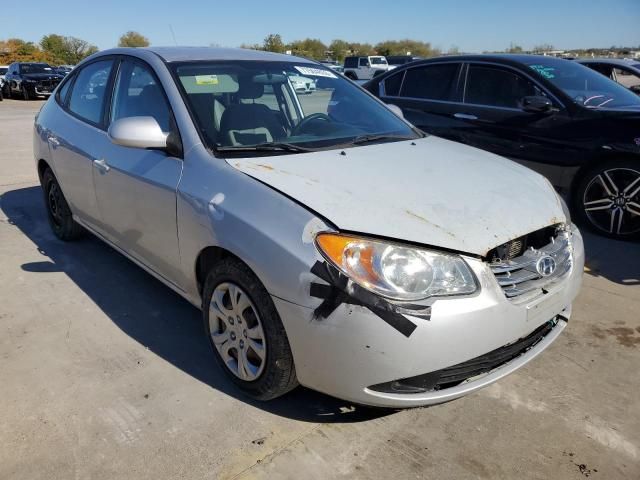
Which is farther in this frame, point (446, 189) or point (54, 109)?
point (54, 109)

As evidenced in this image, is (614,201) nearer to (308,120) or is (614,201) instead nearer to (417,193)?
(308,120)

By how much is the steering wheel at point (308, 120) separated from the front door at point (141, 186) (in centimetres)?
71

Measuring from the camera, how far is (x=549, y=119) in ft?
16.6

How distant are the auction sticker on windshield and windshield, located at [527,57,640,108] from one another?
2621 millimetres

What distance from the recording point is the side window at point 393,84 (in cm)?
633

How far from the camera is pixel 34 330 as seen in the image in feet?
10.7

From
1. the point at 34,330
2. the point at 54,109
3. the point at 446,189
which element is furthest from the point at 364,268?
the point at 54,109

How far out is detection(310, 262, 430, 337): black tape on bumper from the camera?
1950 millimetres

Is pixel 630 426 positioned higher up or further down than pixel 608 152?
further down

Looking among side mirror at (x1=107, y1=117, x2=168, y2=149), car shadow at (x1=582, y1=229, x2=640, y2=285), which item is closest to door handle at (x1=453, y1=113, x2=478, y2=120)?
car shadow at (x1=582, y1=229, x2=640, y2=285)

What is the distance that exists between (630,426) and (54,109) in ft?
15.1

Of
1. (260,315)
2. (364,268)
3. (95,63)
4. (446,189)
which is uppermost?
(95,63)

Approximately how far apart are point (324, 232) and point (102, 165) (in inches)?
76.9

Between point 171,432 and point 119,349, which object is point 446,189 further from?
point 119,349
